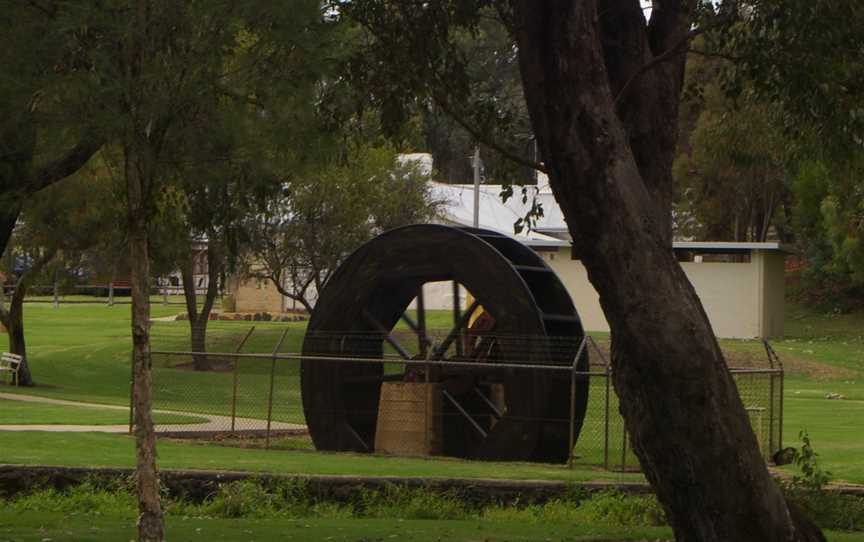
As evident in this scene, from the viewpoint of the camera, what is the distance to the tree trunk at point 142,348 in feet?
35.1

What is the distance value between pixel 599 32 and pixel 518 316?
1091 cm

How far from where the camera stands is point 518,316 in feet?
70.3

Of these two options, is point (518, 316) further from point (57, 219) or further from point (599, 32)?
point (57, 219)

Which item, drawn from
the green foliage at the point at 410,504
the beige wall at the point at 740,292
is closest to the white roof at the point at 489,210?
the beige wall at the point at 740,292

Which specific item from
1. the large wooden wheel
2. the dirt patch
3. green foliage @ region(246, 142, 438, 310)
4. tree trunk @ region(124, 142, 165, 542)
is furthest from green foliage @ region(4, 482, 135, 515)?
green foliage @ region(246, 142, 438, 310)

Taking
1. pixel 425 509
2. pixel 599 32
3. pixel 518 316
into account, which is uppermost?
pixel 599 32

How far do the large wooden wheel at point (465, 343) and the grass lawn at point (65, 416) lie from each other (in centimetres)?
412

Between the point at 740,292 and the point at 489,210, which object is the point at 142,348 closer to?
the point at 740,292

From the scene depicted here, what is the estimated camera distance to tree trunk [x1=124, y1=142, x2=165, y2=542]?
35.1 feet

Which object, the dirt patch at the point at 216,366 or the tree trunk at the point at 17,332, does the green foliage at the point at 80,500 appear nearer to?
the tree trunk at the point at 17,332

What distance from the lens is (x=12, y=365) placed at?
3416 cm

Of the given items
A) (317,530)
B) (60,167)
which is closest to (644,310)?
(317,530)

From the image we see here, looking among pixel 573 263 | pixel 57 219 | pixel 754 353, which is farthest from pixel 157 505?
pixel 573 263

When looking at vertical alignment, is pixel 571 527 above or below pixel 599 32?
below
